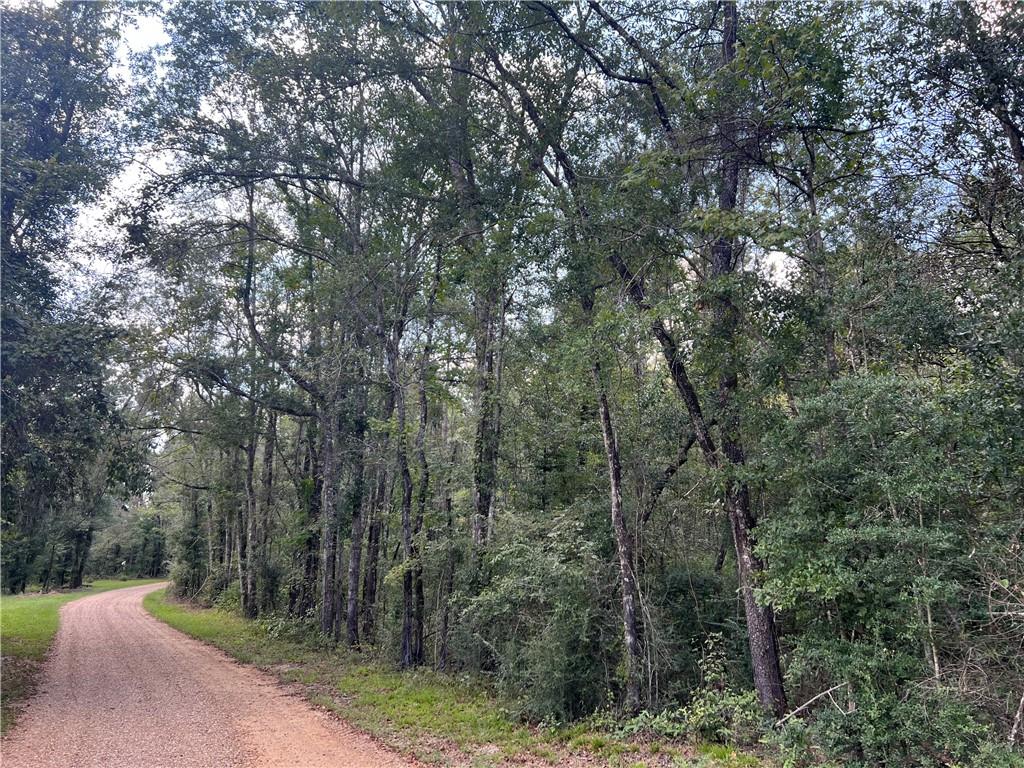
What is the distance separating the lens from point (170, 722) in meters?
8.02

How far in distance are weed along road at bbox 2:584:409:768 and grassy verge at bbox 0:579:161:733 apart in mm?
250

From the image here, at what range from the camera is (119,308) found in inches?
418

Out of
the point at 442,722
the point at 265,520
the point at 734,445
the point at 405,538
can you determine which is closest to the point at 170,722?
the point at 442,722

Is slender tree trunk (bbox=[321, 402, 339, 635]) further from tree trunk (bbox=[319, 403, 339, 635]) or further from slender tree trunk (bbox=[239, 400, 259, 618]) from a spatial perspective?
slender tree trunk (bbox=[239, 400, 259, 618])

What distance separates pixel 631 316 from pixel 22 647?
54.4 feet

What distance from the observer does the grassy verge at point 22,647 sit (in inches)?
355

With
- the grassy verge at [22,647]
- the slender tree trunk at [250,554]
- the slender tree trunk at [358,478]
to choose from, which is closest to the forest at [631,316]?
the slender tree trunk at [358,478]

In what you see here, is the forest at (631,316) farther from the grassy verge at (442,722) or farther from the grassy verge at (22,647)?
the grassy verge at (22,647)

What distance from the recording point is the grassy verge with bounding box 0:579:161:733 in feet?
29.6

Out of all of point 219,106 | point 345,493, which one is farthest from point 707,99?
point 345,493

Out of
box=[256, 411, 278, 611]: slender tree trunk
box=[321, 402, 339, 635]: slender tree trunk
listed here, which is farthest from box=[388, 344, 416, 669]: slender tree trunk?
box=[256, 411, 278, 611]: slender tree trunk

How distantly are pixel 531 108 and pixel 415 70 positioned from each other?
203 centimetres

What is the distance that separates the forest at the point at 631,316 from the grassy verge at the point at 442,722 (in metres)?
0.54

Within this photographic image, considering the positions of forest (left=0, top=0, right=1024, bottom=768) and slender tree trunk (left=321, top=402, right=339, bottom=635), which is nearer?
forest (left=0, top=0, right=1024, bottom=768)
